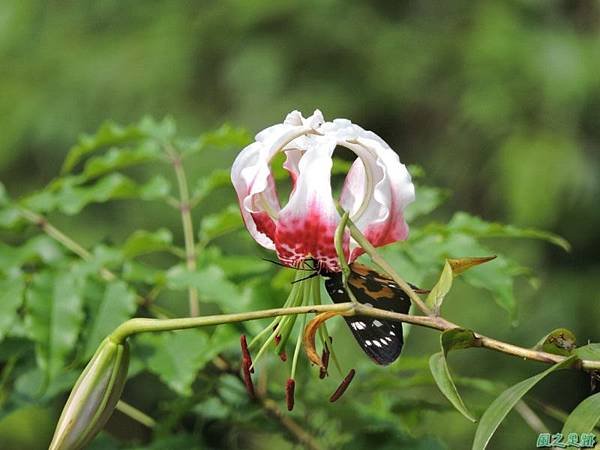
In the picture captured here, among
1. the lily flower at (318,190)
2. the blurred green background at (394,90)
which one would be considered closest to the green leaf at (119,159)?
the lily flower at (318,190)

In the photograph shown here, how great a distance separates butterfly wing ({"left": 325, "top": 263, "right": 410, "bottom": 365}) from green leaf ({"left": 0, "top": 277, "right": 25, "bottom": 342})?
1.16 ft

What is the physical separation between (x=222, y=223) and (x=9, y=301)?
0.20m

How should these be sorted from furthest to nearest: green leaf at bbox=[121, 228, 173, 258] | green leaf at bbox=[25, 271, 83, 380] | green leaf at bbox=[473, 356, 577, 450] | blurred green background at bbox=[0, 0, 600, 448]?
blurred green background at bbox=[0, 0, 600, 448] < green leaf at bbox=[121, 228, 173, 258] < green leaf at bbox=[25, 271, 83, 380] < green leaf at bbox=[473, 356, 577, 450]

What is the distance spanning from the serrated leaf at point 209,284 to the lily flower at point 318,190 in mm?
266

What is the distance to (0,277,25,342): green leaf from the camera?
2.72 ft

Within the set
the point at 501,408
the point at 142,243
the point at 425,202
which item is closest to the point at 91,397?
the point at 501,408

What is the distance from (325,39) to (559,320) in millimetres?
725

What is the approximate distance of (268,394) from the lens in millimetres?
907

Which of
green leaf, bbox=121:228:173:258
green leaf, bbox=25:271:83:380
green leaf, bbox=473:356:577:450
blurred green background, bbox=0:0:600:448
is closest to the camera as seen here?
green leaf, bbox=473:356:577:450

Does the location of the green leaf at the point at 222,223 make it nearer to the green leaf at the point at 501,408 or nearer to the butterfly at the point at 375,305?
the butterfly at the point at 375,305

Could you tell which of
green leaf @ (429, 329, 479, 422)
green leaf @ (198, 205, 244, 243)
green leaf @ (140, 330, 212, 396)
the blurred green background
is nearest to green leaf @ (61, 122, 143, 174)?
green leaf @ (198, 205, 244, 243)

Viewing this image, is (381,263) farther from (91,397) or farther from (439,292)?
(91,397)

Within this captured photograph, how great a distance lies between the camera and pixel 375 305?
0.54 meters

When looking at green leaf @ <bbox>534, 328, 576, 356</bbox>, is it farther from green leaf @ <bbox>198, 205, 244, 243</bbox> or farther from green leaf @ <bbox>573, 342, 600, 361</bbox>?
green leaf @ <bbox>198, 205, 244, 243</bbox>
